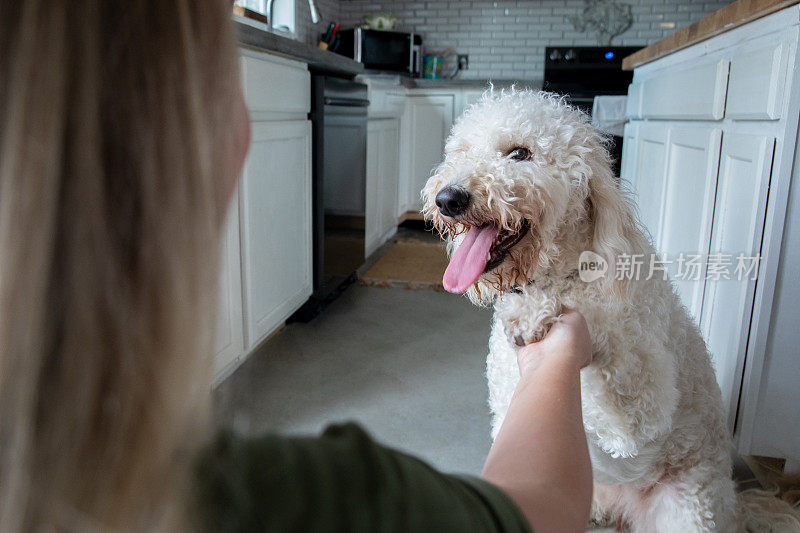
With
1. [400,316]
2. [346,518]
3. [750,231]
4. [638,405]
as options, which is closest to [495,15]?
[400,316]

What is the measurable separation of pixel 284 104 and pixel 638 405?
1579 millimetres

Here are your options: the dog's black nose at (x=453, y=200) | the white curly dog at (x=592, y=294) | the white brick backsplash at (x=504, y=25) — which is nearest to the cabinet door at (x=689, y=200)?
the white curly dog at (x=592, y=294)

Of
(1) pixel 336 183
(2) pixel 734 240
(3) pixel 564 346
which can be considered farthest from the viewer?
(1) pixel 336 183

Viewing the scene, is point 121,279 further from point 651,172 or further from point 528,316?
point 651,172

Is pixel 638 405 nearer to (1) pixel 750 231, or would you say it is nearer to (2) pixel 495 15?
(1) pixel 750 231

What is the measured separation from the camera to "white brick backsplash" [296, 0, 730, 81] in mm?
4879

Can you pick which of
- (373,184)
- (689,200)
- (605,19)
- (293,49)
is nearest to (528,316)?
(689,200)

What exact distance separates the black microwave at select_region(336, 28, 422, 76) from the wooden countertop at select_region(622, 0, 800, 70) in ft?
8.87

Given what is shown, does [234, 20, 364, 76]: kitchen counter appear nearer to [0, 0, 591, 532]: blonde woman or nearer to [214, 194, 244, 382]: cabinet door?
[214, 194, 244, 382]: cabinet door

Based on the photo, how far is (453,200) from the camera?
3.95 feet

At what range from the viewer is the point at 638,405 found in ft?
3.69

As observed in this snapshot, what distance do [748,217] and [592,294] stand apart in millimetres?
554

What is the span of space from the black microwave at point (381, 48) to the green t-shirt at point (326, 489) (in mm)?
4696

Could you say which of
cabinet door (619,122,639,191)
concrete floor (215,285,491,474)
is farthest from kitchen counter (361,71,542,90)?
concrete floor (215,285,491,474)
